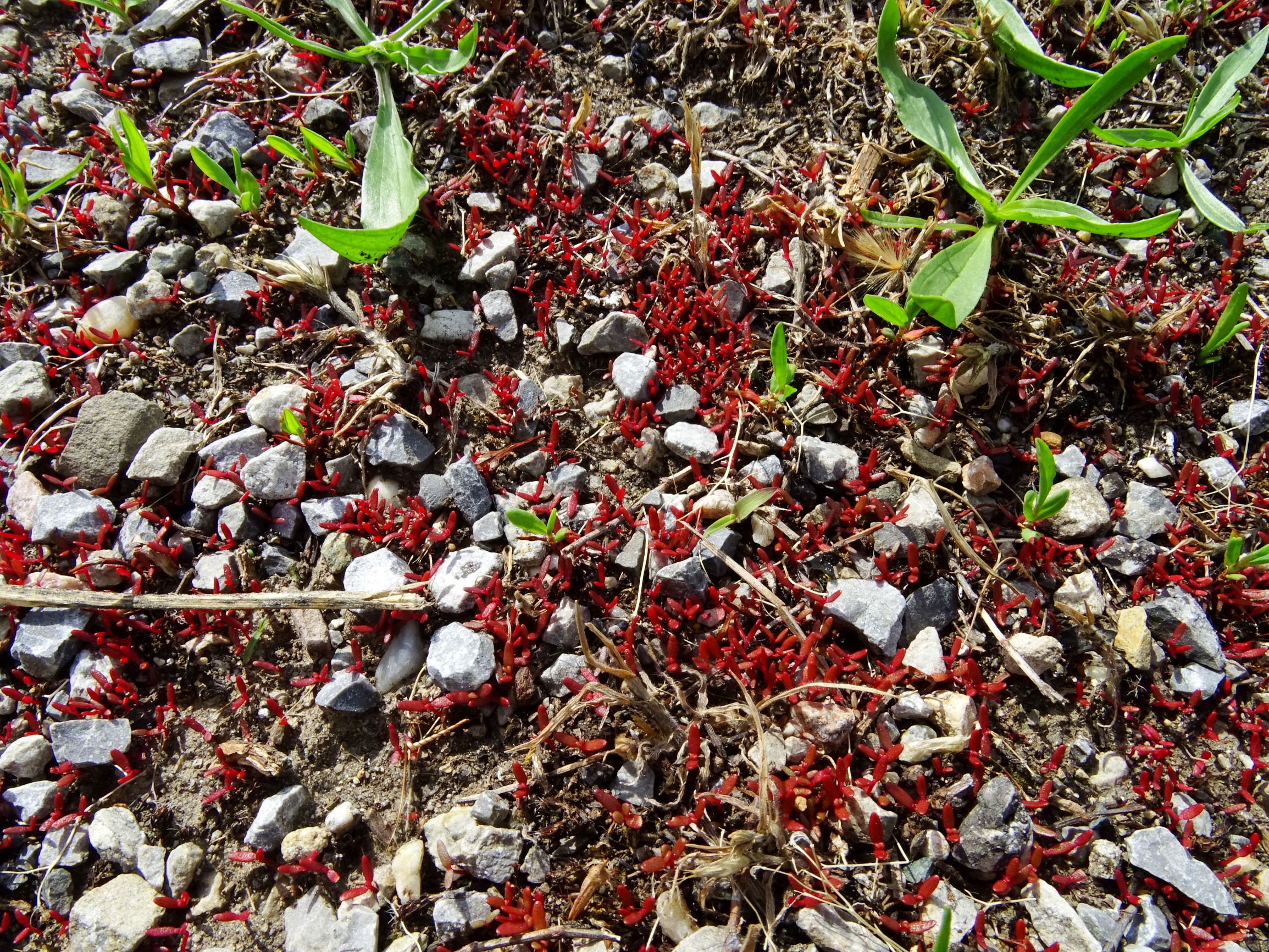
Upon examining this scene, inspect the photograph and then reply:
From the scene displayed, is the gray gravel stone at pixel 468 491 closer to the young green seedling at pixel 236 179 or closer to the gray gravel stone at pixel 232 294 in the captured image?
the gray gravel stone at pixel 232 294

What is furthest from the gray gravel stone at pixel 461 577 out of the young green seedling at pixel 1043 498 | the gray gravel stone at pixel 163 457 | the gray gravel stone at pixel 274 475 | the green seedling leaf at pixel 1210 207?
the green seedling leaf at pixel 1210 207

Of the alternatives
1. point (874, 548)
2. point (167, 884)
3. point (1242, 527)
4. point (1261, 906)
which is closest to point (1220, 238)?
point (1242, 527)

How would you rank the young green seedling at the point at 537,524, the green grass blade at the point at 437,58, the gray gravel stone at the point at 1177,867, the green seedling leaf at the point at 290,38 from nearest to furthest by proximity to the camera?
the gray gravel stone at the point at 1177,867 < the young green seedling at the point at 537,524 < the green seedling leaf at the point at 290,38 < the green grass blade at the point at 437,58

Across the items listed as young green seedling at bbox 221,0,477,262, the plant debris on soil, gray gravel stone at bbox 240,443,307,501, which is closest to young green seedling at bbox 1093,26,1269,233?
the plant debris on soil

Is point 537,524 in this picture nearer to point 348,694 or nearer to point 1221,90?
point 348,694

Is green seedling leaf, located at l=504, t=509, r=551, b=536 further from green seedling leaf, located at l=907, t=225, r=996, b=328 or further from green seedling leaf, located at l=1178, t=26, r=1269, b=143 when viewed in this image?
green seedling leaf, located at l=1178, t=26, r=1269, b=143

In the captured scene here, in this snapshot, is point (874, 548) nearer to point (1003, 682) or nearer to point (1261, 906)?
point (1003, 682)

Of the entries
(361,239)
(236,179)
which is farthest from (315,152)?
(361,239)
